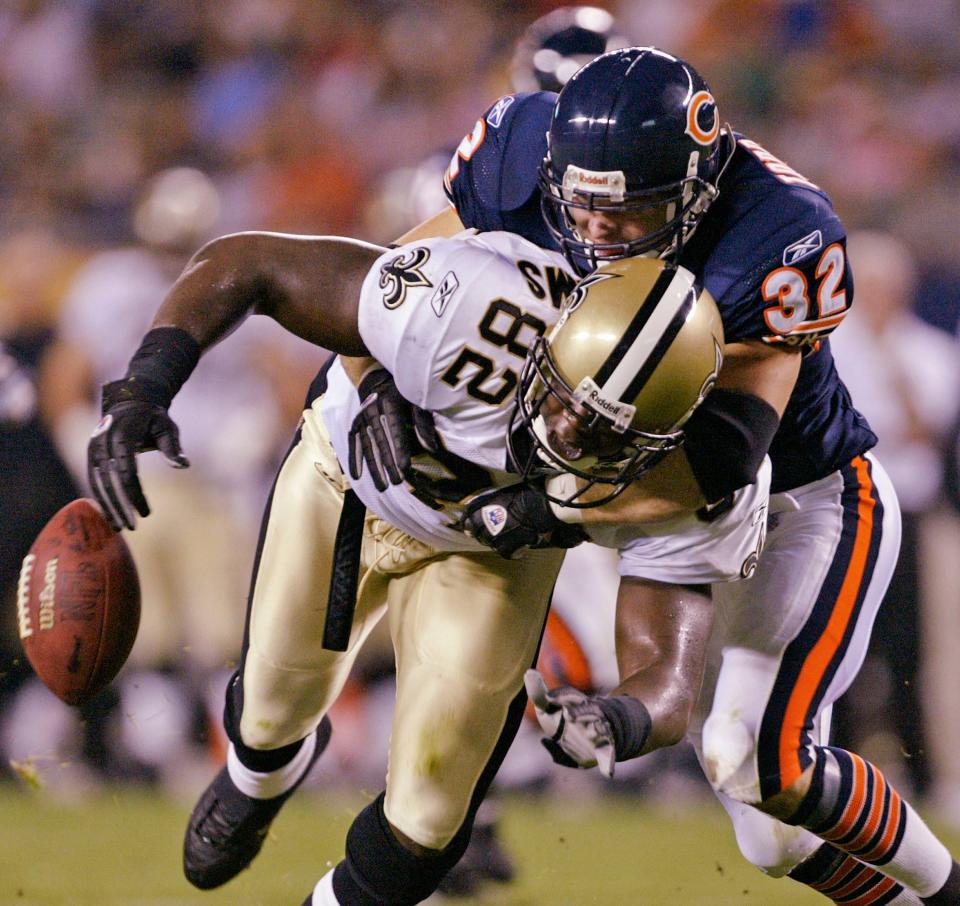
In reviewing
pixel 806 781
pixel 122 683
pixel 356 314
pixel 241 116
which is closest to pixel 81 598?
pixel 356 314

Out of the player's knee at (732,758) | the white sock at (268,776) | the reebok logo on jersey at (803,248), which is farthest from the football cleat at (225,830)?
the reebok logo on jersey at (803,248)

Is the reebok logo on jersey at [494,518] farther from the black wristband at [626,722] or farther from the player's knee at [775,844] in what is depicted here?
the player's knee at [775,844]

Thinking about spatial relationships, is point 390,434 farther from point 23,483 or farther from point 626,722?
point 23,483

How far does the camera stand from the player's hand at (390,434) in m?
2.47

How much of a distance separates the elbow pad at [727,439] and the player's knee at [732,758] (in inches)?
22.1

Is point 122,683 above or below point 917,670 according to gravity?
below

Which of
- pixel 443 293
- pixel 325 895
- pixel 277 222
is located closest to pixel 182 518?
pixel 277 222

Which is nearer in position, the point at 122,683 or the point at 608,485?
the point at 608,485

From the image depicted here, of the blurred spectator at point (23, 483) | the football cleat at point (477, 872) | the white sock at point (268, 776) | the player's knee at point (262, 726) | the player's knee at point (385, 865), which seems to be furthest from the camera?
the blurred spectator at point (23, 483)

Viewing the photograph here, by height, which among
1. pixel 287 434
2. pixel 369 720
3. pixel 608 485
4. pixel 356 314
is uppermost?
pixel 356 314

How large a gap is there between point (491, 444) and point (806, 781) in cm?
89

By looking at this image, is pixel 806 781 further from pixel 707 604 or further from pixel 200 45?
pixel 200 45

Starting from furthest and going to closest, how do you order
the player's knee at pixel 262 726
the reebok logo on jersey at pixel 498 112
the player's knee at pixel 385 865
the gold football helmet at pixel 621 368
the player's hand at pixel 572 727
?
the player's knee at pixel 262 726 < the reebok logo on jersey at pixel 498 112 < the player's knee at pixel 385 865 < the gold football helmet at pixel 621 368 < the player's hand at pixel 572 727

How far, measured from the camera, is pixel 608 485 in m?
2.47
